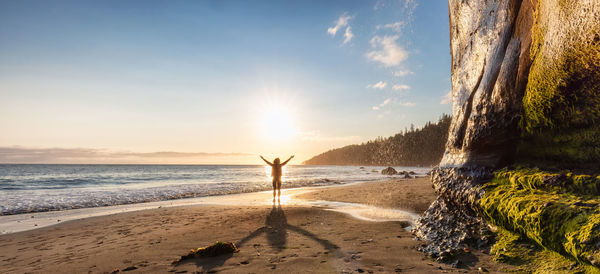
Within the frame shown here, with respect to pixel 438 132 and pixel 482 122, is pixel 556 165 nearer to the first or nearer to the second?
pixel 482 122

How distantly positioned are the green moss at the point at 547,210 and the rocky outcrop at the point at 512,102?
10cm

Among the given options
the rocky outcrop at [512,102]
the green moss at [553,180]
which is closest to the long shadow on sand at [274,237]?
the rocky outcrop at [512,102]

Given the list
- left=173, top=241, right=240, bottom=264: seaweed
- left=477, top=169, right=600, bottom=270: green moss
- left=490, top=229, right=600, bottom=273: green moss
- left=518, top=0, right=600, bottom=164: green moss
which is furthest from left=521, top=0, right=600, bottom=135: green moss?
left=173, top=241, right=240, bottom=264: seaweed

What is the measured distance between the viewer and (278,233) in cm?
642

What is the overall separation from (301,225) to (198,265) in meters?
3.41

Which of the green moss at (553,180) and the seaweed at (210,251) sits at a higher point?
the green moss at (553,180)

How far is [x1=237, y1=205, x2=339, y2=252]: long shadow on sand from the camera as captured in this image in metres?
5.32

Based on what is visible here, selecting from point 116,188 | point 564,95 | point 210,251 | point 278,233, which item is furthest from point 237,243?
point 116,188

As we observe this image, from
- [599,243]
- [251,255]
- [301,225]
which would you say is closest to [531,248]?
[599,243]

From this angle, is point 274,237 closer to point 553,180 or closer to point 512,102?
point 553,180

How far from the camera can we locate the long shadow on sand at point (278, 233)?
5.32 meters

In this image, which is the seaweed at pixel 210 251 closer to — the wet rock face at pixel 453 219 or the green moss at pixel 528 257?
the wet rock face at pixel 453 219

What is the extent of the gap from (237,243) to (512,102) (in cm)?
604

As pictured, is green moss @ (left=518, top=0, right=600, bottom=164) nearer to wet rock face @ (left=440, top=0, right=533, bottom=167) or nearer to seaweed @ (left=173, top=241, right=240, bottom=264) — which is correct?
wet rock face @ (left=440, top=0, right=533, bottom=167)
